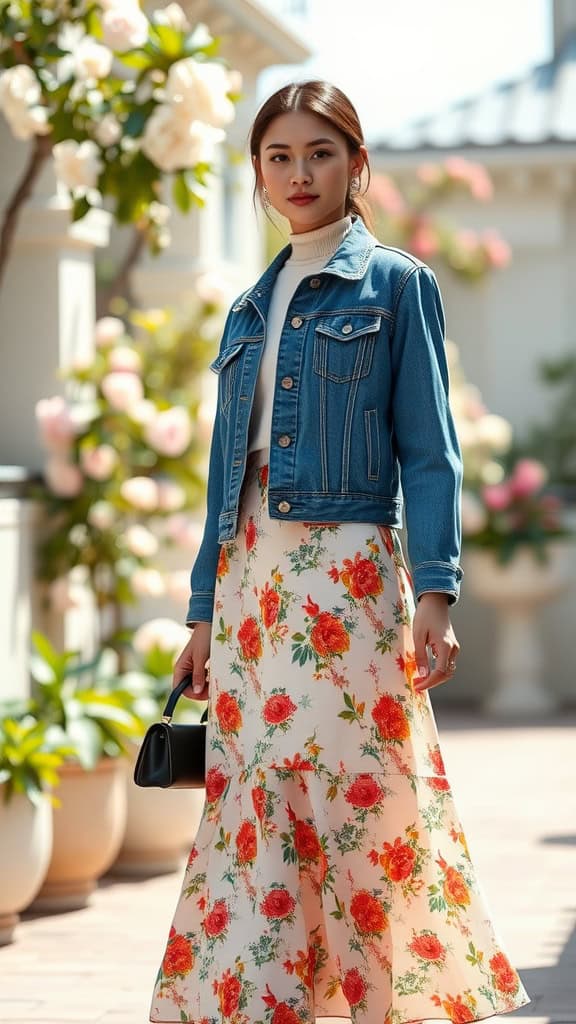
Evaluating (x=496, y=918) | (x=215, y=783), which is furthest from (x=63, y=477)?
(x=215, y=783)

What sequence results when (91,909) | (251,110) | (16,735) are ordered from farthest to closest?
(251,110)
(91,909)
(16,735)

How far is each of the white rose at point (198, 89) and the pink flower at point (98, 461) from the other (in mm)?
1394

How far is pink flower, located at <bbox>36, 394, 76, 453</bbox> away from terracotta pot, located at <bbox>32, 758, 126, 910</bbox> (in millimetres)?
1139

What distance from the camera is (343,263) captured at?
9.91 feet

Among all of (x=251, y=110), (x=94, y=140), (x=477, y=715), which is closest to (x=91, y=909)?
(x=94, y=140)

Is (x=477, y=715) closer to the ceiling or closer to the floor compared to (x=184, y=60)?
closer to the floor

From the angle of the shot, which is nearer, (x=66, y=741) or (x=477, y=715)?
(x=66, y=741)

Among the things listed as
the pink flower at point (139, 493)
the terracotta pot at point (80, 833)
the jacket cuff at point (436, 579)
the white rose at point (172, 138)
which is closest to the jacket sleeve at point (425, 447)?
the jacket cuff at point (436, 579)

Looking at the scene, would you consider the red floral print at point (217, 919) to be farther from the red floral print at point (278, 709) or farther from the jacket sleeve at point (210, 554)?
the jacket sleeve at point (210, 554)

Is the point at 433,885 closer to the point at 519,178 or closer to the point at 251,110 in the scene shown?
the point at 251,110

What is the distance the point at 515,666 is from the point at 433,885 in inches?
331

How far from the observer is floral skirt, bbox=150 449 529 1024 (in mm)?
2920

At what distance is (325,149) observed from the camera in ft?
9.84

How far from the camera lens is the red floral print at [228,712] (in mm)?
3027
